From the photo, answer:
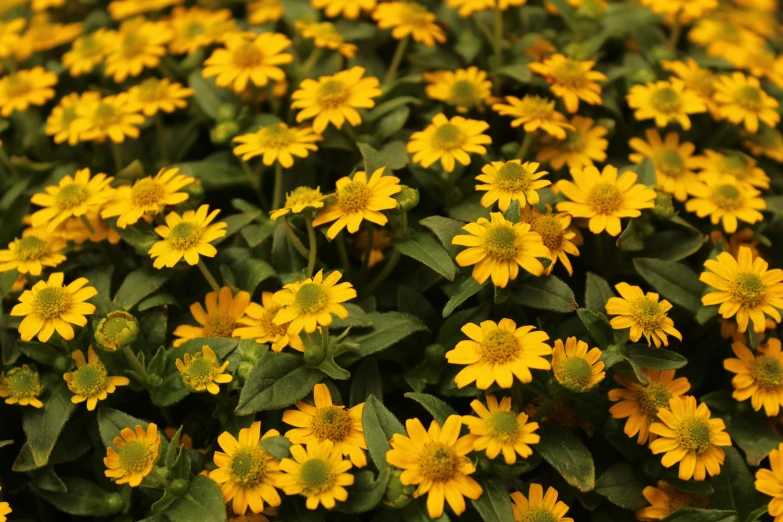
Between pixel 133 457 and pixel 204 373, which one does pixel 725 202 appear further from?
pixel 133 457

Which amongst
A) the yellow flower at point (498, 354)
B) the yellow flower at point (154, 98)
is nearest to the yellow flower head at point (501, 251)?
the yellow flower at point (498, 354)

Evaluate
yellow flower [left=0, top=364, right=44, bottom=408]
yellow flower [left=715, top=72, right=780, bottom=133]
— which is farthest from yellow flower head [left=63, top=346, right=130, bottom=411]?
yellow flower [left=715, top=72, right=780, bottom=133]

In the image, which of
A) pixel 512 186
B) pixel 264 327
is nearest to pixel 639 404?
pixel 512 186

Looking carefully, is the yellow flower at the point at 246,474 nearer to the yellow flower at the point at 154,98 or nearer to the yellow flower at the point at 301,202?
A: the yellow flower at the point at 301,202

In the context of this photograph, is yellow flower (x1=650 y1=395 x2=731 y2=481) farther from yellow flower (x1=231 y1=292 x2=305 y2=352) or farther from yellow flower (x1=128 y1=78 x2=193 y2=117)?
yellow flower (x1=128 y1=78 x2=193 y2=117)

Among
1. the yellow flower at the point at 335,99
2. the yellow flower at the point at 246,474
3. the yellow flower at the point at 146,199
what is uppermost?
the yellow flower at the point at 335,99

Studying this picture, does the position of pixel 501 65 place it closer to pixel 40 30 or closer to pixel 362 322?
pixel 362 322
